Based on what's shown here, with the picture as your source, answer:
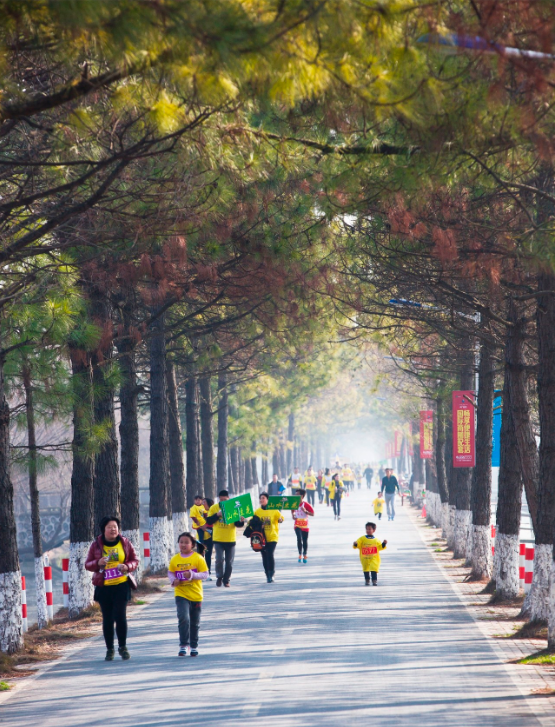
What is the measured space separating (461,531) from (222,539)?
843 cm

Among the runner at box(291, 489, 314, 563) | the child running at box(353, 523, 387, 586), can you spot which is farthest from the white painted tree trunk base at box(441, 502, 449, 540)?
the child running at box(353, 523, 387, 586)

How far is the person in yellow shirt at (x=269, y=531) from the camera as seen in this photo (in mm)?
20078

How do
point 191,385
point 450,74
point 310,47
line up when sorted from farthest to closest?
1. point 191,385
2. point 450,74
3. point 310,47

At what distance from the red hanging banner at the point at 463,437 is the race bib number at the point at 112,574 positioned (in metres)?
11.7

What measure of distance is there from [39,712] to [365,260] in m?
8.83

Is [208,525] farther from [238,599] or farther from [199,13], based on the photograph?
[199,13]

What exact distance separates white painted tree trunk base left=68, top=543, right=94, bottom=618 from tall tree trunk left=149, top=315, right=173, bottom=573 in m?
6.21

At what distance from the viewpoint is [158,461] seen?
2316cm

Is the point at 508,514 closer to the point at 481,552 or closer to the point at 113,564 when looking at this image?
the point at 481,552

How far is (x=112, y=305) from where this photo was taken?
1859 centimetres

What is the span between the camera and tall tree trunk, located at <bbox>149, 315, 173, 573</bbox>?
72.8 ft

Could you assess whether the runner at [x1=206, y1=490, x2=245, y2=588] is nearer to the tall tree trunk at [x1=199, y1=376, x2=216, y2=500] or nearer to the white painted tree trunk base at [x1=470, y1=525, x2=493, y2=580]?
the white painted tree trunk base at [x1=470, y1=525, x2=493, y2=580]

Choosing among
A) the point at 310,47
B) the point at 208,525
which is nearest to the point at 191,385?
the point at 208,525

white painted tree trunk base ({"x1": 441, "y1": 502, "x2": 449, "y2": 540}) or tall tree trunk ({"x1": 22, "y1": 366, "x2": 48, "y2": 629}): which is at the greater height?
tall tree trunk ({"x1": 22, "y1": 366, "x2": 48, "y2": 629})
